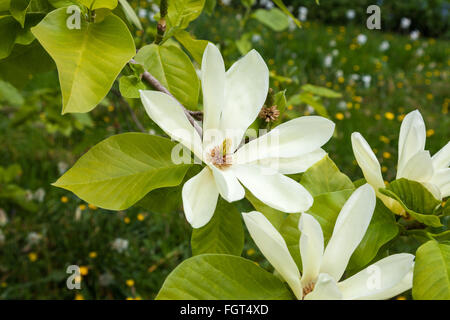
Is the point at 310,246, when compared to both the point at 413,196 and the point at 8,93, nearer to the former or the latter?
the point at 413,196

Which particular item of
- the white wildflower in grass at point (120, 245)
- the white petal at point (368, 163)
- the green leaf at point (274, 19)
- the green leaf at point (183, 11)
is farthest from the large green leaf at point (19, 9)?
the white wildflower in grass at point (120, 245)

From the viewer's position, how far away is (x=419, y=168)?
49cm

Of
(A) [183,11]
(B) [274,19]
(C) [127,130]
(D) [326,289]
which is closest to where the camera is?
(D) [326,289]

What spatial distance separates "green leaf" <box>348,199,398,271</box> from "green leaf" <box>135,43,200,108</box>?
243 mm

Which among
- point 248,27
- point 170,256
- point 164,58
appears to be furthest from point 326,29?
point 164,58

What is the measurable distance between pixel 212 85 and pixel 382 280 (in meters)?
0.24

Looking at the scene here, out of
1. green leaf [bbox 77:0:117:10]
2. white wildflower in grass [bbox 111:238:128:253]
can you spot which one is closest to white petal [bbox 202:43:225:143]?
green leaf [bbox 77:0:117:10]

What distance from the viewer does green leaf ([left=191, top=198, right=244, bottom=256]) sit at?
524mm

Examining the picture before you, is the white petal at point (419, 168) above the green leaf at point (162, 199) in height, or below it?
above

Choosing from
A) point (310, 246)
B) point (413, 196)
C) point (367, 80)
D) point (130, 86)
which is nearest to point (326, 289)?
point (310, 246)

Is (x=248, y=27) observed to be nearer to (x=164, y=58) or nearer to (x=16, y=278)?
(x=16, y=278)

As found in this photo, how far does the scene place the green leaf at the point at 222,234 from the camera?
20.6 inches

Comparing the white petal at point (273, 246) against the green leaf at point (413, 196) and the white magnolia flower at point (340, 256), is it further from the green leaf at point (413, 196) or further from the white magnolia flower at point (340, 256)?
the green leaf at point (413, 196)

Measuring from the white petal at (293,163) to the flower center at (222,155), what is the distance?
0.12 feet
